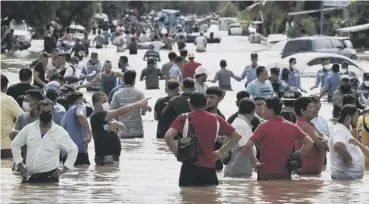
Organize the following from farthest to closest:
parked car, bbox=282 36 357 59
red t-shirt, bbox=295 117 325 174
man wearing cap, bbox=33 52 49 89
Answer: parked car, bbox=282 36 357 59
man wearing cap, bbox=33 52 49 89
red t-shirt, bbox=295 117 325 174

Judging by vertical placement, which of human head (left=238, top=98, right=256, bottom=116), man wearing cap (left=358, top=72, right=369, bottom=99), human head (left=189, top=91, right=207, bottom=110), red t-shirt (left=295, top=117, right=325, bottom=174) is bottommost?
red t-shirt (left=295, top=117, right=325, bottom=174)

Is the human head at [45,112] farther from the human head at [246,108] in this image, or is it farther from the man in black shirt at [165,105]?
the man in black shirt at [165,105]

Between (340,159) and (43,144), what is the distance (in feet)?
12.3

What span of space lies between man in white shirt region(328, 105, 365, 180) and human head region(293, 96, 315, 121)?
0.42 metres

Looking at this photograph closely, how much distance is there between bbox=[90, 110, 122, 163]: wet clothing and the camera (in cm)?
1648

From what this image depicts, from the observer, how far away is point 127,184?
14594mm

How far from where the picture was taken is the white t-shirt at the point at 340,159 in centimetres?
1412

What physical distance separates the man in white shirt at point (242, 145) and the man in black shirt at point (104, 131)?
2166mm

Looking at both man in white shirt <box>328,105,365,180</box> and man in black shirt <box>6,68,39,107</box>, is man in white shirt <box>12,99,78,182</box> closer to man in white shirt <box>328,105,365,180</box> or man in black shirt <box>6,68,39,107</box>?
man in white shirt <box>328,105,365,180</box>

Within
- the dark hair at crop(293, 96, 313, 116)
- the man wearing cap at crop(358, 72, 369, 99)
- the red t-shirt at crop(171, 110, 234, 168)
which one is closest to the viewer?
the red t-shirt at crop(171, 110, 234, 168)

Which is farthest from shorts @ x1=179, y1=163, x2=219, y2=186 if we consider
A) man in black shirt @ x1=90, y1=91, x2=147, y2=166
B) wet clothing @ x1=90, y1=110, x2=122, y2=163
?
wet clothing @ x1=90, y1=110, x2=122, y2=163

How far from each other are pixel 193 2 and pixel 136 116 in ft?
586

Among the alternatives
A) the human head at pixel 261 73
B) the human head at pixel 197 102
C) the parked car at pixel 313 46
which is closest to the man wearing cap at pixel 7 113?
the human head at pixel 197 102

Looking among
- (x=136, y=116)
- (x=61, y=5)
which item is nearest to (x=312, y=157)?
(x=136, y=116)
